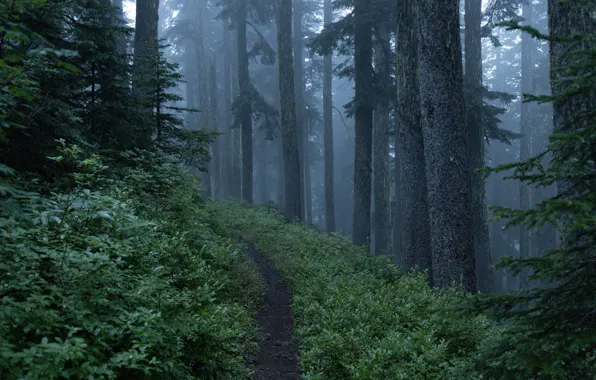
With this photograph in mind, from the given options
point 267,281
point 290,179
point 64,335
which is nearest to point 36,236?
point 64,335

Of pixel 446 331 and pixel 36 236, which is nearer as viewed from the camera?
pixel 36 236

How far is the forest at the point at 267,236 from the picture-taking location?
302cm

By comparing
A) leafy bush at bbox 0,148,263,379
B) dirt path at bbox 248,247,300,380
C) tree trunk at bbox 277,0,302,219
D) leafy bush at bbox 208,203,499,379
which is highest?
tree trunk at bbox 277,0,302,219

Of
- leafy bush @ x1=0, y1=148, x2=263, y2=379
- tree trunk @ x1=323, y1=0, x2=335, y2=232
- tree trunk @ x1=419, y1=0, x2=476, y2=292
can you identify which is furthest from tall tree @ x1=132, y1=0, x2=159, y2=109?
tree trunk @ x1=323, y1=0, x2=335, y2=232

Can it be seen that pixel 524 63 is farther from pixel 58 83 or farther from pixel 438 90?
pixel 58 83

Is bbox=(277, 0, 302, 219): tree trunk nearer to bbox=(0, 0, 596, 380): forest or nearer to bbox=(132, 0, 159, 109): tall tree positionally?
bbox=(0, 0, 596, 380): forest

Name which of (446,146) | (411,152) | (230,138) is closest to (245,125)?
(230,138)

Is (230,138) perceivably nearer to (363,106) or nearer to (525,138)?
(363,106)

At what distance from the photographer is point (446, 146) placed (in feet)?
28.1

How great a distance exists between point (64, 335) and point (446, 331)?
4.93 metres

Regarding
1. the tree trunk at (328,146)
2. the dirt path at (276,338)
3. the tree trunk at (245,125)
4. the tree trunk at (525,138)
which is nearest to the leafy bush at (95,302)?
the dirt path at (276,338)

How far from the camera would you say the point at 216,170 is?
106ft

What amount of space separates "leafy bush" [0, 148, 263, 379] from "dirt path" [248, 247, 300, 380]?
32 centimetres

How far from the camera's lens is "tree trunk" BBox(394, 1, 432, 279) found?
11164 millimetres
